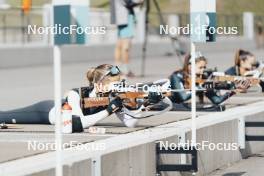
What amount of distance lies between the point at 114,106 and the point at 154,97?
0.69m

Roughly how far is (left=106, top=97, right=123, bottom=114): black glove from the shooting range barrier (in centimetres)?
36

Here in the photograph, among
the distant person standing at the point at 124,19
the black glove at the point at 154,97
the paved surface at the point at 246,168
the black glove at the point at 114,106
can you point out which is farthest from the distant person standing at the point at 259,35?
the black glove at the point at 114,106

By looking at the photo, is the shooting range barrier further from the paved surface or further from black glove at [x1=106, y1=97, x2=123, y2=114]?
black glove at [x1=106, y1=97, x2=123, y2=114]

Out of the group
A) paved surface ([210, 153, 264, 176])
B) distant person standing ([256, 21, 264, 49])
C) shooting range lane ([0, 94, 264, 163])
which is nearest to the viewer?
shooting range lane ([0, 94, 264, 163])

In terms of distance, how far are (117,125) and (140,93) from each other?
412 millimetres

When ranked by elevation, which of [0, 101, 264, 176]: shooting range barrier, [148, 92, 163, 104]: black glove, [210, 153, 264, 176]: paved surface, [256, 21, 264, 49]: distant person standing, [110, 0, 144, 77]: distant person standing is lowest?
[210, 153, 264, 176]: paved surface

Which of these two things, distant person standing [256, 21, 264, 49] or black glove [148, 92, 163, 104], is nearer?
black glove [148, 92, 163, 104]

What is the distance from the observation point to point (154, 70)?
79.8 ft

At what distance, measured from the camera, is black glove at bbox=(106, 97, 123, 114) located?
33.3 ft

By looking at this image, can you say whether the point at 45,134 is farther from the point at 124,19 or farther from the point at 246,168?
the point at 124,19

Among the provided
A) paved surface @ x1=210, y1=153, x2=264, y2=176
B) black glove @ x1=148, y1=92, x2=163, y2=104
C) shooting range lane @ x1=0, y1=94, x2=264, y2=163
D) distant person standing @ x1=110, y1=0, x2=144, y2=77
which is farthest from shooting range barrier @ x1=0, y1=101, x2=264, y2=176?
distant person standing @ x1=110, y1=0, x2=144, y2=77

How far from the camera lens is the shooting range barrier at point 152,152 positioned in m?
7.79

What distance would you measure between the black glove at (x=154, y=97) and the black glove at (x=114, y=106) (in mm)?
488

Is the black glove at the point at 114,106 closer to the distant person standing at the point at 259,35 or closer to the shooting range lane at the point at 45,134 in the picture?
the shooting range lane at the point at 45,134
